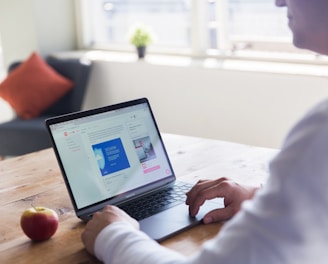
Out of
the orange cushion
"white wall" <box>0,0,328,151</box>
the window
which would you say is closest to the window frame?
the window

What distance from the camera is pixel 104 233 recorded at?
1167 mm

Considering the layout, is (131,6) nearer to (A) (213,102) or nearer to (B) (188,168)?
(A) (213,102)

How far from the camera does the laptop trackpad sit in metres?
1.32

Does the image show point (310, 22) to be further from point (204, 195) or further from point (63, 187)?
point (63, 187)

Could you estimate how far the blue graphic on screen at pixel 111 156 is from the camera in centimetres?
149

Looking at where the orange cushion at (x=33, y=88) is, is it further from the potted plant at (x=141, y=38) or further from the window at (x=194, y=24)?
the window at (x=194, y=24)

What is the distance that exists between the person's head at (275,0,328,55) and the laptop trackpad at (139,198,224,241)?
579 mm

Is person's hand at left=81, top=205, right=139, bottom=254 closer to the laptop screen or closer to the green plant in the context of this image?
the laptop screen

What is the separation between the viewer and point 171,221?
4.55 ft

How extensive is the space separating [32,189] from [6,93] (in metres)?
2.57

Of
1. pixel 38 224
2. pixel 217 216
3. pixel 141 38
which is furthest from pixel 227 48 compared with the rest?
pixel 38 224

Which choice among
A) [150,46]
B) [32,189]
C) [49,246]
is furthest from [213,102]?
[49,246]

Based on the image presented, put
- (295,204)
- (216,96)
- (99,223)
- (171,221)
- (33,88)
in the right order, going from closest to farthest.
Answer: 1. (295,204)
2. (99,223)
3. (171,221)
4. (216,96)
5. (33,88)

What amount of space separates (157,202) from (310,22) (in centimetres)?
78
